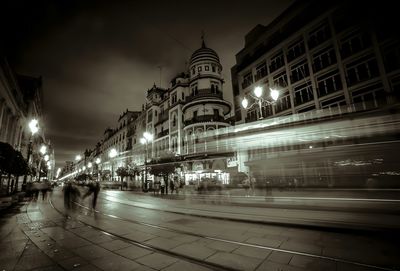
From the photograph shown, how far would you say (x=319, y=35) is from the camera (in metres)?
24.2

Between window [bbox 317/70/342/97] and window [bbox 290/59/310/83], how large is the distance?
1.95 meters

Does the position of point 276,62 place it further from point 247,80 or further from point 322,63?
point 322,63

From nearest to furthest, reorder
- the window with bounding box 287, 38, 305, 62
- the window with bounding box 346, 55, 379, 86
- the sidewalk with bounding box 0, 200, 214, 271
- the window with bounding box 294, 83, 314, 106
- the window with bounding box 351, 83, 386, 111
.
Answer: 1. the sidewalk with bounding box 0, 200, 214, 271
2. the window with bounding box 351, 83, 386, 111
3. the window with bounding box 346, 55, 379, 86
4. the window with bounding box 294, 83, 314, 106
5. the window with bounding box 287, 38, 305, 62

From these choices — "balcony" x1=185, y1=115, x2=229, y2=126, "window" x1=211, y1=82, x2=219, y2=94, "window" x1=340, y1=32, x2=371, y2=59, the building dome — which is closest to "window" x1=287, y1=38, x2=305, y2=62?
"window" x1=340, y1=32, x2=371, y2=59

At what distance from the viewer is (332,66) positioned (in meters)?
22.3

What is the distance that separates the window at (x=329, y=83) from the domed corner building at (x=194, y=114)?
13.9m

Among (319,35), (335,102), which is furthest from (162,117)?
(335,102)

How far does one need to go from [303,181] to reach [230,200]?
541cm

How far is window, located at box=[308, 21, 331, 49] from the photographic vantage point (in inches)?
917

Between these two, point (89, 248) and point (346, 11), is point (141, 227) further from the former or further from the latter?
point (346, 11)

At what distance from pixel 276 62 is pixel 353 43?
9284 millimetres

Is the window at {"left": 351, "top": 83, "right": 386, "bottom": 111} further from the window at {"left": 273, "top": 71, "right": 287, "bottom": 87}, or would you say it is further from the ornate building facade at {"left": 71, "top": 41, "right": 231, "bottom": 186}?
the ornate building facade at {"left": 71, "top": 41, "right": 231, "bottom": 186}

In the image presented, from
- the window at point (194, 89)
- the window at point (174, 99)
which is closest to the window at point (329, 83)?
the window at point (194, 89)

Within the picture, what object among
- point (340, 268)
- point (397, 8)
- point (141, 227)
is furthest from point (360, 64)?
point (141, 227)
